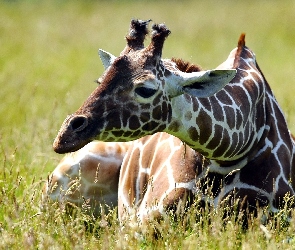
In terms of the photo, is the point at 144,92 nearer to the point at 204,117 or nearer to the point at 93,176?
the point at 204,117

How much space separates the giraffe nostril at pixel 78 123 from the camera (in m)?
4.67

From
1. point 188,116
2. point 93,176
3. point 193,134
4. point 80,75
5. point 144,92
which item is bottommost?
point 93,176

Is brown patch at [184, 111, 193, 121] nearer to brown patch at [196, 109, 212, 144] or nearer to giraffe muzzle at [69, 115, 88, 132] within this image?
brown patch at [196, 109, 212, 144]

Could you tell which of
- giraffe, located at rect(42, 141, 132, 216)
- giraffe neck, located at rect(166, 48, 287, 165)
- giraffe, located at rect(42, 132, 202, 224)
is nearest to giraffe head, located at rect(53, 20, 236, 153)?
giraffe neck, located at rect(166, 48, 287, 165)

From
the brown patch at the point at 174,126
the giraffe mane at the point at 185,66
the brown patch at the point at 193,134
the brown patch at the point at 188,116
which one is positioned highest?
the giraffe mane at the point at 185,66

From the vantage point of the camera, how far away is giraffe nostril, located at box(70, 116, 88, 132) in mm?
4672

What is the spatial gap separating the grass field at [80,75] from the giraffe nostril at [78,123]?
20.6 inches

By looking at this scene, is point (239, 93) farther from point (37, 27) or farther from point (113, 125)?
point (37, 27)

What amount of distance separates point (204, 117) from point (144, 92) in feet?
1.73

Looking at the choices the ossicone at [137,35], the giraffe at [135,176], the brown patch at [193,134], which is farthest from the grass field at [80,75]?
the ossicone at [137,35]

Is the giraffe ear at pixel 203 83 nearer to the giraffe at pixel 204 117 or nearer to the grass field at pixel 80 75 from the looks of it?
the giraffe at pixel 204 117

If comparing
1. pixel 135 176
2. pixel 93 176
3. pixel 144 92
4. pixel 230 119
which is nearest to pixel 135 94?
pixel 144 92

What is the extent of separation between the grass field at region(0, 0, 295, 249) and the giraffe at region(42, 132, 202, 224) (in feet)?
0.68

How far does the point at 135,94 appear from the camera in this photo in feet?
16.0
